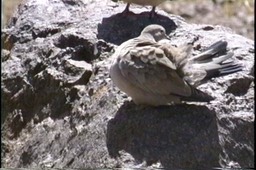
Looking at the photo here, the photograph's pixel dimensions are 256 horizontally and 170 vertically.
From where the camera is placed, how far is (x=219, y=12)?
471 inches

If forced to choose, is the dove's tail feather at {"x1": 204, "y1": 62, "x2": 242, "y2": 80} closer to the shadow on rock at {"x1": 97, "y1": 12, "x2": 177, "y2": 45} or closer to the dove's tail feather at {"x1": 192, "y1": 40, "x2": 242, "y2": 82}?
the dove's tail feather at {"x1": 192, "y1": 40, "x2": 242, "y2": 82}

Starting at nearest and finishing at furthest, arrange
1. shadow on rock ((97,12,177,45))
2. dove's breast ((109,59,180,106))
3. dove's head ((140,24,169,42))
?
dove's breast ((109,59,180,106)) < dove's head ((140,24,169,42)) < shadow on rock ((97,12,177,45))

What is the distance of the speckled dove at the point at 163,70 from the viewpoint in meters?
6.49

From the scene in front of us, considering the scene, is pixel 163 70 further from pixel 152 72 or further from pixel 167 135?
pixel 167 135

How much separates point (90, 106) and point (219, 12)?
17.6 ft

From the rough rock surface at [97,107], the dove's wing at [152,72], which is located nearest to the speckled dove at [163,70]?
the dove's wing at [152,72]

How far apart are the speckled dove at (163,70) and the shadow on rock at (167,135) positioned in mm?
91

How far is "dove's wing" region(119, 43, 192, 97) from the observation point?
648cm

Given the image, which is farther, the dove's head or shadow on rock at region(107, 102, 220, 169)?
the dove's head

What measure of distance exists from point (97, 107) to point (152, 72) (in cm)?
47

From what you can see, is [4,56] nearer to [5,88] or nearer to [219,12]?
[5,88]

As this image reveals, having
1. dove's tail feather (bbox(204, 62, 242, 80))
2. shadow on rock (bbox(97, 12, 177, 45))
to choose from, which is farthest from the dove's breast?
shadow on rock (bbox(97, 12, 177, 45))

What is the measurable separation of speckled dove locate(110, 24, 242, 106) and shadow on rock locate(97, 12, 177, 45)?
2.22 feet

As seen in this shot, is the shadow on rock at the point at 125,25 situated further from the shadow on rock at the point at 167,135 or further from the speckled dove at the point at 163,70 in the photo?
the shadow on rock at the point at 167,135
